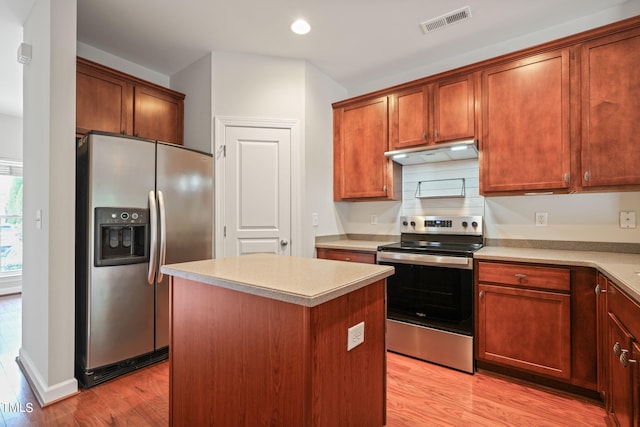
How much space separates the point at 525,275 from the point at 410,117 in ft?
5.39

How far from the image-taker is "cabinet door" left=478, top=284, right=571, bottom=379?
6.59ft

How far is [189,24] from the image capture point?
2.52 metres

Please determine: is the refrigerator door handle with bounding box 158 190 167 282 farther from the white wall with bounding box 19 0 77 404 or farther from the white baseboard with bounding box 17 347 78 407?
the white baseboard with bounding box 17 347 78 407

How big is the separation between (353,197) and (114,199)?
212 cm

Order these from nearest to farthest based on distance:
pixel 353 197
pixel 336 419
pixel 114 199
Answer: pixel 336 419
pixel 114 199
pixel 353 197

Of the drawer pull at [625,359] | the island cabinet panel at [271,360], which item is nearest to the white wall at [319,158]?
the island cabinet panel at [271,360]

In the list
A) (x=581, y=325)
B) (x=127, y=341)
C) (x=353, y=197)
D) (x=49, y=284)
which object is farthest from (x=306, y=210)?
(x=581, y=325)

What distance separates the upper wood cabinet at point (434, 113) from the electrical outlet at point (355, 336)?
6.74 feet

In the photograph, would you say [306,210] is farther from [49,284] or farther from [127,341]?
[49,284]

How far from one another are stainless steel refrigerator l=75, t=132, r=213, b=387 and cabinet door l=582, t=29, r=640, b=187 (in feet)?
9.75

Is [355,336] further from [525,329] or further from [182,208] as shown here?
[182,208]

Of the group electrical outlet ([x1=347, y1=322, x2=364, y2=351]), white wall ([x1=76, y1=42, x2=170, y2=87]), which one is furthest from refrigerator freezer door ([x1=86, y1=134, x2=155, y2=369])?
electrical outlet ([x1=347, y1=322, x2=364, y2=351])

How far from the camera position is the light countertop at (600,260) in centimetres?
137

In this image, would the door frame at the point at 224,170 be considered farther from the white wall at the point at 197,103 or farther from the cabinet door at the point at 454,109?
the cabinet door at the point at 454,109
